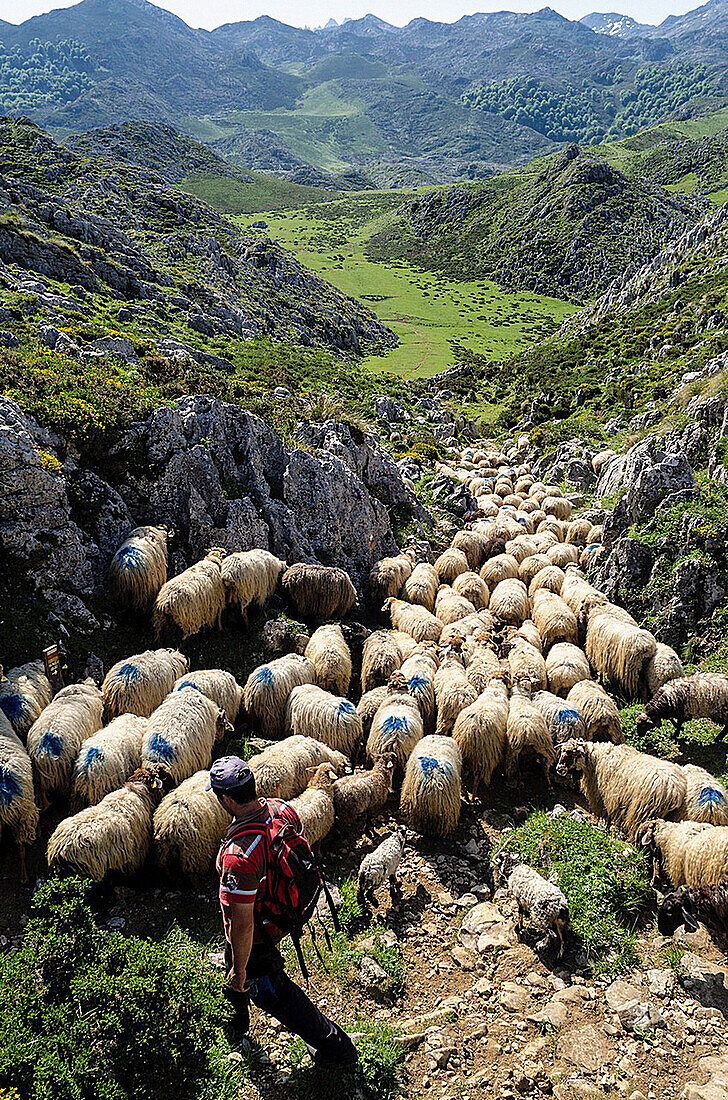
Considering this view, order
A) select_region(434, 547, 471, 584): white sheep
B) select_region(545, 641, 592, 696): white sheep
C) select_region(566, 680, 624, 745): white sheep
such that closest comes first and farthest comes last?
select_region(566, 680, 624, 745): white sheep, select_region(545, 641, 592, 696): white sheep, select_region(434, 547, 471, 584): white sheep

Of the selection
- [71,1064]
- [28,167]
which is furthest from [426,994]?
[28,167]

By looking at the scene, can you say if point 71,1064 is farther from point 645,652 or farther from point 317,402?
point 317,402

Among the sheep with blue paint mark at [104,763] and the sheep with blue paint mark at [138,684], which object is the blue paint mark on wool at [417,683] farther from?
the sheep with blue paint mark at [104,763]

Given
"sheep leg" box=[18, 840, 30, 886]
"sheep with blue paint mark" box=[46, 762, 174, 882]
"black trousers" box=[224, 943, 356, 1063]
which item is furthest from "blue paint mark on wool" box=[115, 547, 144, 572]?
"black trousers" box=[224, 943, 356, 1063]

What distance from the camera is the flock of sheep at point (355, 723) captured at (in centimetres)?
759

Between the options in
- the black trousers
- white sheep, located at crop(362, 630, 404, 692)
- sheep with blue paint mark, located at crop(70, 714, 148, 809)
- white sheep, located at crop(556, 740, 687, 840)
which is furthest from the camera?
white sheep, located at crop(362, 630, 404, 692)

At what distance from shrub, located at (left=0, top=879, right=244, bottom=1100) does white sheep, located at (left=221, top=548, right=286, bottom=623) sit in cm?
689

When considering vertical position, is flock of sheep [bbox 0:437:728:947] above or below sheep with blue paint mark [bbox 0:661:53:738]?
below

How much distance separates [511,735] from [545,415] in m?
30.4

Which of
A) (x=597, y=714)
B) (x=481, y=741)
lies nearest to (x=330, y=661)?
(x=481, y=741)

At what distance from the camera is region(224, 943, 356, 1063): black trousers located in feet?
17.0

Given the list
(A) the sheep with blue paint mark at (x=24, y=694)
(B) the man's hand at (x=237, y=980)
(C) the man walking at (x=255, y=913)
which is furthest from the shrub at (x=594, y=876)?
(A) the sheep with blue paint mark at (x=24, y=694)

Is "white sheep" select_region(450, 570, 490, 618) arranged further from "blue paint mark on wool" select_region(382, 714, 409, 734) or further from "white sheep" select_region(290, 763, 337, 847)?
"white sheep" select_region(290, 763, 337, 847)

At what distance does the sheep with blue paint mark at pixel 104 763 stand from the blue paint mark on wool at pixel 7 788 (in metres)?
0.79
